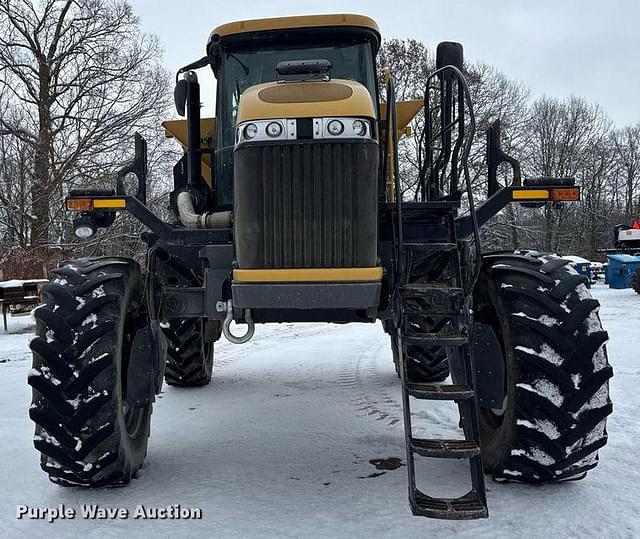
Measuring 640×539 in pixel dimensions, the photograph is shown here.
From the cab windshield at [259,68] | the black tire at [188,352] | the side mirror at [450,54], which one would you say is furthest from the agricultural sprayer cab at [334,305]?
the black tire at [188,352]

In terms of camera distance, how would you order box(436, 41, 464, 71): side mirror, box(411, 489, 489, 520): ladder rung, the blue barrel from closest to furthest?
1. box(411, 489, 489, 520): ladder rung
2. box(436, 41, 464, 71): side mirror
3. the blue barrel

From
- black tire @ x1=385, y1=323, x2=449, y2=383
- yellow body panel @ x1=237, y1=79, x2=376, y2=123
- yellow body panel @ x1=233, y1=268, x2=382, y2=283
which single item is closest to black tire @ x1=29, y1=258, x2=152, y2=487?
yellow body panel @ x1=233, y1=268, x2=382, y2=283

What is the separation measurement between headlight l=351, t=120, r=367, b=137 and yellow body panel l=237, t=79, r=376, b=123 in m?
0.04

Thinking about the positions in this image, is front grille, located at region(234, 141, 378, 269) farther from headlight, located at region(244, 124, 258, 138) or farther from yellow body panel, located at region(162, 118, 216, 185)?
yellow body panel, located at region(162, 118, 216, 185)

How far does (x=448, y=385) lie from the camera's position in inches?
109

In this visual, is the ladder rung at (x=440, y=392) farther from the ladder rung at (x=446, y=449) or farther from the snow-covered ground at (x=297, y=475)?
the snow-covered ground at (x=297, y=475)

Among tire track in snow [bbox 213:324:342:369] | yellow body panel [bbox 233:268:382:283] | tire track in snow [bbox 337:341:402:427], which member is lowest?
tire track in snow [bbox 213:324:342:369]

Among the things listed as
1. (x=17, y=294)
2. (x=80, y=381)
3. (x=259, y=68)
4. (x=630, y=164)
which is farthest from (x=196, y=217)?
(x=630, y=164)

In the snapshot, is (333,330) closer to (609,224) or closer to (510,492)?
(510,492)

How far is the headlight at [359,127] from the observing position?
2.96 metres

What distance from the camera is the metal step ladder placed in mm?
2465

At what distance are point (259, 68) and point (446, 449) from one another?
2629 millimetres

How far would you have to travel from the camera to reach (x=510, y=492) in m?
2.96

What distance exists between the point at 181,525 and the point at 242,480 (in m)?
0.55
